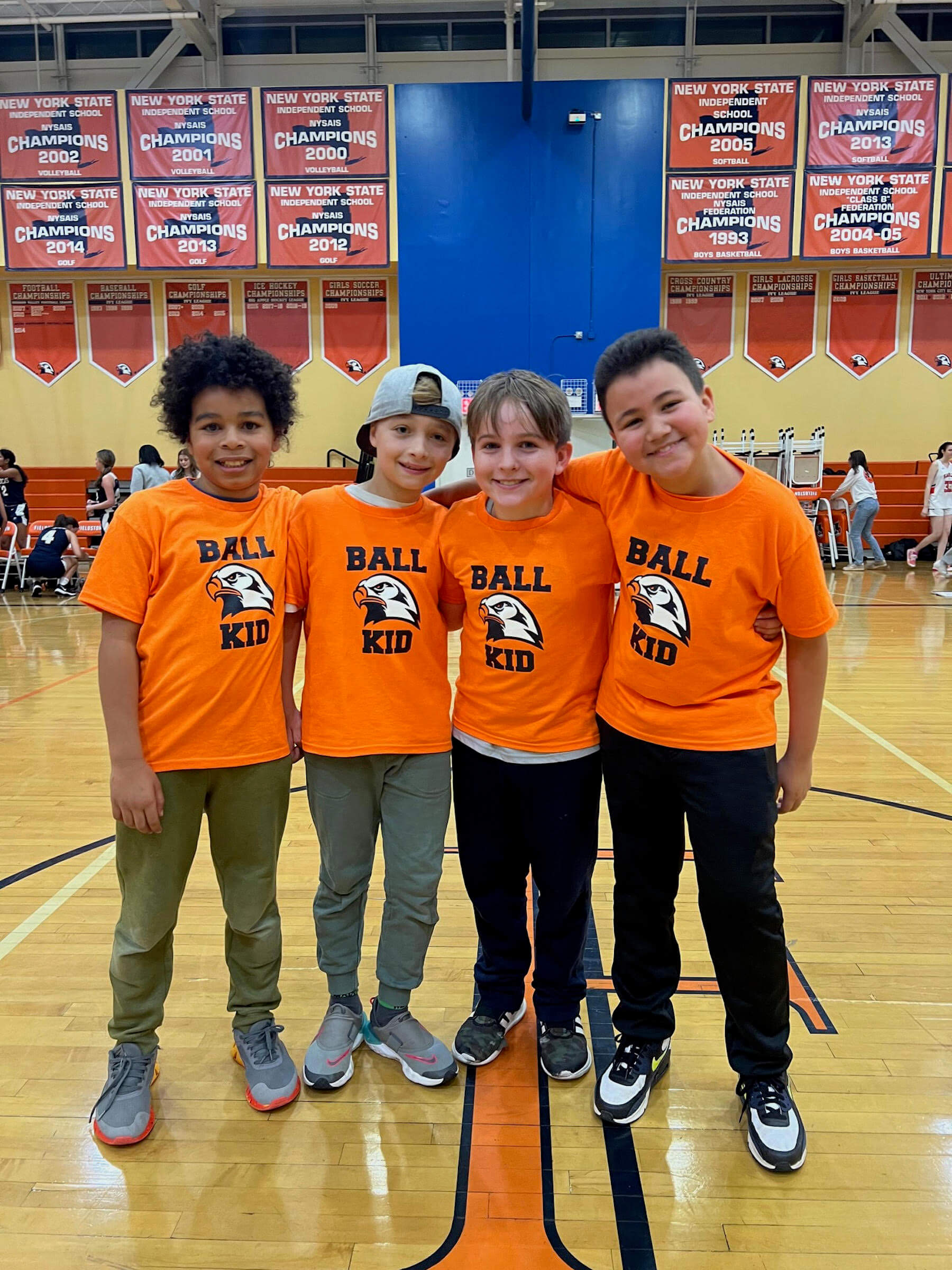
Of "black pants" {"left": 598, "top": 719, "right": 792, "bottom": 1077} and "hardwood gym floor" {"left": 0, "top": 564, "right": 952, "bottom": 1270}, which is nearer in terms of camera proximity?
"hardwood gym floor" {"left": 0, "top": 564, "right": 952, "bottom": 1270}

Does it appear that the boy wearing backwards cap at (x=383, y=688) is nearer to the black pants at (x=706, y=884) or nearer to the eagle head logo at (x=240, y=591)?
the eagle head logo at (x=240, y=591)

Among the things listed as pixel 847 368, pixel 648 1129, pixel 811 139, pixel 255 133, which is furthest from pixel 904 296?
pixel 648 1129

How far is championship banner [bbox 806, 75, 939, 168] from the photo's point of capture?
9266 mm

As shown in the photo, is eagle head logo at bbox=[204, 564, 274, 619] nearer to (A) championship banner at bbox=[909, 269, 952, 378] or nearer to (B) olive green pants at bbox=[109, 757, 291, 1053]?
(B) olive green pants at bbox=[109, 757, 291, 1053]

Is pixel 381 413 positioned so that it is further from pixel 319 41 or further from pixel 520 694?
pixel 319 41

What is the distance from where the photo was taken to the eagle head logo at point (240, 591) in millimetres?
1542

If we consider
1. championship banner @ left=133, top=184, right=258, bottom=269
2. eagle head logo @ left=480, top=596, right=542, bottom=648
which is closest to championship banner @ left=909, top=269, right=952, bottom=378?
championship banner @ left=133, top=184, right=258, bottom=269

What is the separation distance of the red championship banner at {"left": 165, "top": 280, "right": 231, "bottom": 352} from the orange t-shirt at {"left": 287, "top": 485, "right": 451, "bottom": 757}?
35.2 ft

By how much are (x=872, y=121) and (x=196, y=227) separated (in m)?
7.77

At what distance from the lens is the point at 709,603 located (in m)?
1.44

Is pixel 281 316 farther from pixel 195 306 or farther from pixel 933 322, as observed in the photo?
pixel 933 322

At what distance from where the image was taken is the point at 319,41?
11328 millimetres

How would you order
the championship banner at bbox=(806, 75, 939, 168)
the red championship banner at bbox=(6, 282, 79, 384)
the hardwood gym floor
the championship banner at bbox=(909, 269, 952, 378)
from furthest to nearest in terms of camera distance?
1. the red championship banner at bbox=(6, 282, 79, 384)
2. the championship banner at bbox=(909, 269, 952, 378)
3. the championship banner at bbox=(806, 75, 939, 168)
4. the hardwood gym floor

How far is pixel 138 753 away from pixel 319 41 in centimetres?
1288
